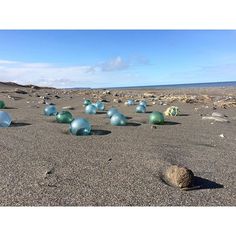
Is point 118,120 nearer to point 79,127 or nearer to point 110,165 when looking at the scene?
point 79,127

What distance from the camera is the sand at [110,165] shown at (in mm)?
2135

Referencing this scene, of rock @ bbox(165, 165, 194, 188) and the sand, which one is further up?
rock @ bbox(165, 165, 194, 188)

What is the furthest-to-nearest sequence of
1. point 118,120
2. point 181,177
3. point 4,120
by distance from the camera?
point 118,120 → point 4,120 → point 181,177

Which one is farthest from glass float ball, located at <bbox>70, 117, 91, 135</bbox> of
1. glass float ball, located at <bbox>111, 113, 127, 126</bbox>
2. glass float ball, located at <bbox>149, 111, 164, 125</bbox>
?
glass float ball, located at <bbox>149, 111, 164, 125</bbox>

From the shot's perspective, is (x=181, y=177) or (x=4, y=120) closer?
(x=181, y=177)

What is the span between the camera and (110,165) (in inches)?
108

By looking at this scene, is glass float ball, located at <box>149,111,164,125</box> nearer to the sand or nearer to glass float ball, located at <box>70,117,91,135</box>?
the sand

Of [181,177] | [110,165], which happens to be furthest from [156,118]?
[181,177]

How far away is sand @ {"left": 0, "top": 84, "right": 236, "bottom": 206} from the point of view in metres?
2.13

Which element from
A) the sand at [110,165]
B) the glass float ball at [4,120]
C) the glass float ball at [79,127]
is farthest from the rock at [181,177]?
the glass float ball at [4,120]

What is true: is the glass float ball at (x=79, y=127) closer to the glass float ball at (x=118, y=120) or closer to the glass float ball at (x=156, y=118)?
the glass float ball at (x=118, y=120)

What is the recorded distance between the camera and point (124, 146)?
3.39m

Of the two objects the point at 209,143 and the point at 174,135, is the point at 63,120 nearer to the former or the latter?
the point at 174,135
